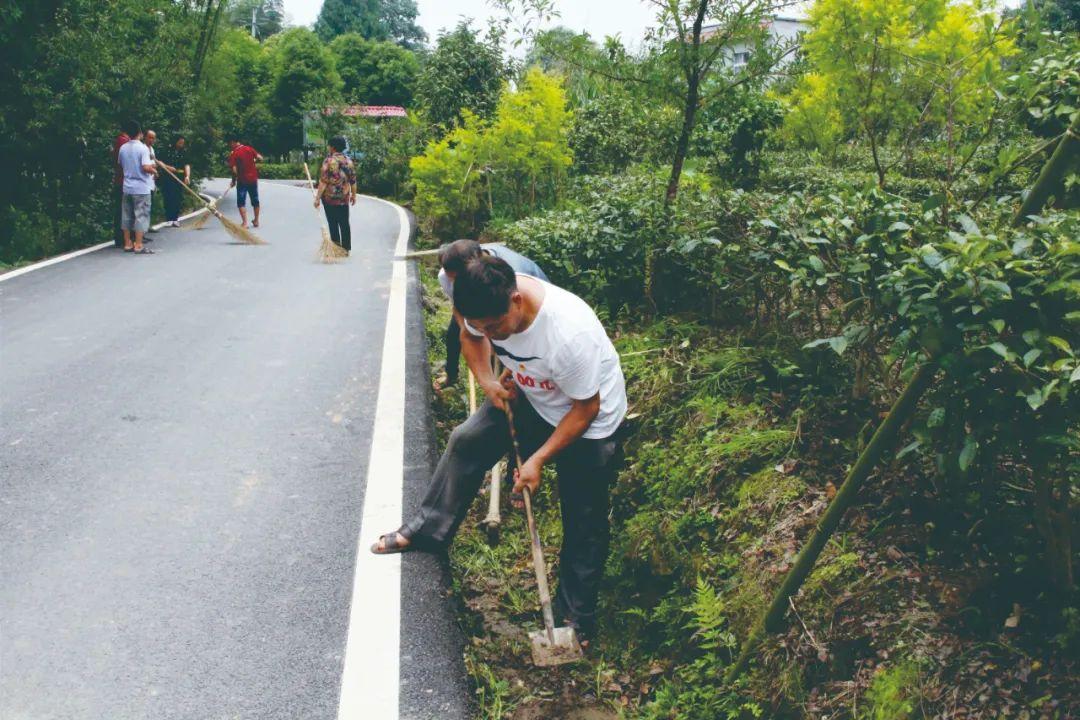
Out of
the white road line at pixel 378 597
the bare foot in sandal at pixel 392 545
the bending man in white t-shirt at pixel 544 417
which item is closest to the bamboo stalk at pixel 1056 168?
the bending man in white t-shirt at pixel 544 417

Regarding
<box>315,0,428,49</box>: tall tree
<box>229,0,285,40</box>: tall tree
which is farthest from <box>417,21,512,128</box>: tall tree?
<box>229,0,285,40</box>: tall tree

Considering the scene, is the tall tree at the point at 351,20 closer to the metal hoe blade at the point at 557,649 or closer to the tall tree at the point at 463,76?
A: the tall tree at the point at 463,76

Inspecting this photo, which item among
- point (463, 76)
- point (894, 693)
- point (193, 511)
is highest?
point (463, 76)

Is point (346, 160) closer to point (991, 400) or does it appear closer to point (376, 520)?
point (376, 520)

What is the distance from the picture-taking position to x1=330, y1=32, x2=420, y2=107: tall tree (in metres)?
64.4

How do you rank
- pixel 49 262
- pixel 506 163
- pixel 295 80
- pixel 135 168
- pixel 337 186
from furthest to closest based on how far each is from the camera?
pixel 295 80 → pixel 506 163 → pixel 337 186 → pixel 135 168 → pixel 49 262

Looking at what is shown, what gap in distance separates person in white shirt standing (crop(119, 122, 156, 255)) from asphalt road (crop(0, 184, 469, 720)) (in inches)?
145

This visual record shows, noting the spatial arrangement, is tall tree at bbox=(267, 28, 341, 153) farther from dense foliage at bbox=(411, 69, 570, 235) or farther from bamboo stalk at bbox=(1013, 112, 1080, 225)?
bamboo stalk at bbox=(1013, 112, 1080, 225)

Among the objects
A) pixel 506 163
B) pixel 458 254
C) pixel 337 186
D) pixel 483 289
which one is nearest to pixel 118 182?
pixel 337 186

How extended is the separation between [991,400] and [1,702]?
3503 millimetres

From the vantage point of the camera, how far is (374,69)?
65562mm

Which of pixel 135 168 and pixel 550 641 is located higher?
pixel 135 168

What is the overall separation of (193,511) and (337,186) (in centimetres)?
865

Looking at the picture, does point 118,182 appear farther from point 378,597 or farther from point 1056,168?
point 1056,168
